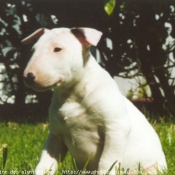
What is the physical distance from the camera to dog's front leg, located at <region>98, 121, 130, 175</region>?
2.45m

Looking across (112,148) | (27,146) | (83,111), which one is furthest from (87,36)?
(27,146)

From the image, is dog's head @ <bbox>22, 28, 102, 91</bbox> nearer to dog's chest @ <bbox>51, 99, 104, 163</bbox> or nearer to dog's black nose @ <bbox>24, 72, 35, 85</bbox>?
dog's black nose @ <bbox>24, 72, 35, 85</bbox>

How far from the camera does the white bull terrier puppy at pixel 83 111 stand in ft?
7.86

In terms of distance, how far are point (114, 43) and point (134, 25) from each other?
0.32 meters

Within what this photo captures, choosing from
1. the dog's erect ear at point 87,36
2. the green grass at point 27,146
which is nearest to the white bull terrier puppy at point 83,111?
the dog's erect ear at point 87,36

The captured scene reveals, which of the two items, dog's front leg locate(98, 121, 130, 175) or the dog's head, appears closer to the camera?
the dog's head

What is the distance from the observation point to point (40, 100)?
5.79m

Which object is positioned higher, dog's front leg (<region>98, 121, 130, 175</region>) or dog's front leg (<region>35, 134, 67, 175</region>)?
dog's front leg (<region>98, 121, 130, 175</region>)

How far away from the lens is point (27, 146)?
12.4 feet

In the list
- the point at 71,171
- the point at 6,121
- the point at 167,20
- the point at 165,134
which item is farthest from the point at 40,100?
the point at 71,171

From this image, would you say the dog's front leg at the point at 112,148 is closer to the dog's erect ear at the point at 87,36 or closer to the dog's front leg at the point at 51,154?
the dog's front leg at the point at 51,154

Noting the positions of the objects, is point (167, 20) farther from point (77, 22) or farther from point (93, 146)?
point (93, 146)

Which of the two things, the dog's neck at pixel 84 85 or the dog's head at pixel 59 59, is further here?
the dog's neck at pixel 84 85

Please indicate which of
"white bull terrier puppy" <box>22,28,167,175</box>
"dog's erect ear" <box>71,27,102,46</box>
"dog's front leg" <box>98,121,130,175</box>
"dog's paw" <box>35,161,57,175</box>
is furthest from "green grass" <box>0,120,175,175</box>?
"dog's erect ear" <box>71,27,102,46</box>
